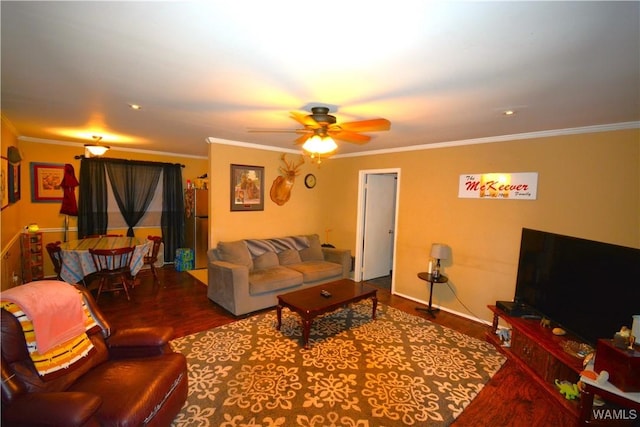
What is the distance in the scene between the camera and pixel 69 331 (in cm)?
183

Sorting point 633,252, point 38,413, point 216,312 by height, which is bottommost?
point 216,312

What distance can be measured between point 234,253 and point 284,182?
1648mm

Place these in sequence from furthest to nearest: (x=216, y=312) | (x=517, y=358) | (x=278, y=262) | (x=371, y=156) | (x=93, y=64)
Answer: (x=371, y=156) < (x=278, y=262) < (x=216, y=312) < (x=517, y=358) < (x=93, y=64)

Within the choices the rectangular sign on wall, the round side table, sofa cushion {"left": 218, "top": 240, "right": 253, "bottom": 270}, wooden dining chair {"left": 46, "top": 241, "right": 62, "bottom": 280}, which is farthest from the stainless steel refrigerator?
the rectangular sign on wall

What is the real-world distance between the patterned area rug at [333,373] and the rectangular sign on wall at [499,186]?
179 cm

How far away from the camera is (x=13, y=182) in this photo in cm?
374

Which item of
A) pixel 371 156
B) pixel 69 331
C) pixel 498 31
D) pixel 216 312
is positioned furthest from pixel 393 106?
pixel 216 312

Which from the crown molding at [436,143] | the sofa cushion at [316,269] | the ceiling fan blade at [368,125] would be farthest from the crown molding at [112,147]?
the ceiling fan blade at [368,125]

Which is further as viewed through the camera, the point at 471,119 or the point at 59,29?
the point at 471,119

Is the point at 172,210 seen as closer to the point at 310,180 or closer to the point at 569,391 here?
the point at 310,180

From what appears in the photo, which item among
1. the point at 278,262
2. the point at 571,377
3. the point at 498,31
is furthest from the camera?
the point at 278,262

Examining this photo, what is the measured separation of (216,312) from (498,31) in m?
3.98

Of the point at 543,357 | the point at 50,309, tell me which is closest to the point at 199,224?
the point at 50,309

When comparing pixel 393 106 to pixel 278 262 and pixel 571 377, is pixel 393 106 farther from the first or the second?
pixel 278 262
